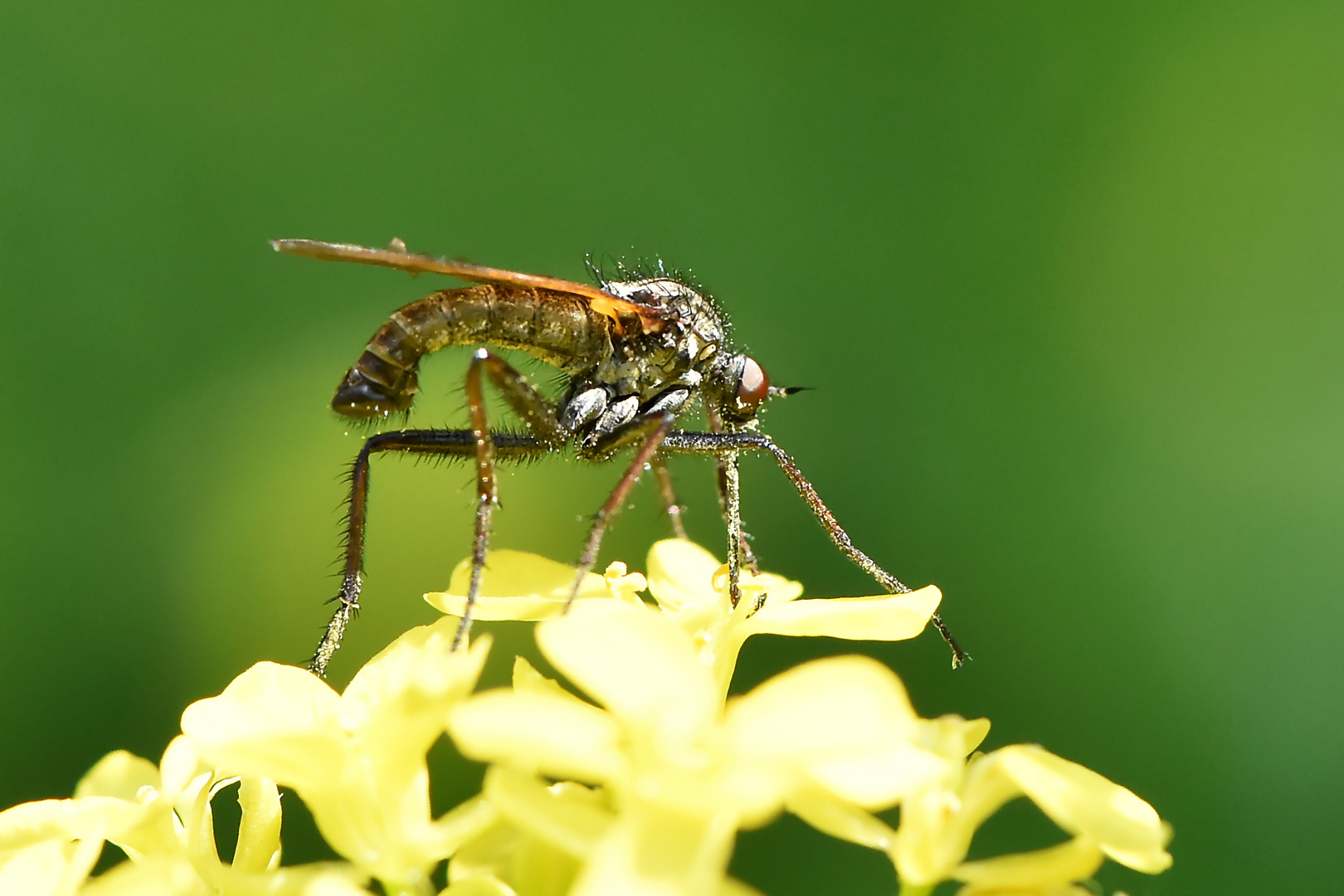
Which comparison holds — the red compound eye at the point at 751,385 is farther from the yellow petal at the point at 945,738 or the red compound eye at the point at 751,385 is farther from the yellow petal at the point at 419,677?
the yellow petal at the point at 945,738

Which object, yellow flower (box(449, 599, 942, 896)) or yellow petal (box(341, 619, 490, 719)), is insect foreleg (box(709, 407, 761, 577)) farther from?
yellow flower (box(449, 599, 942, 896))

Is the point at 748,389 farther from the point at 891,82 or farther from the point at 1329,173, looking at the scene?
the point at 1329,173

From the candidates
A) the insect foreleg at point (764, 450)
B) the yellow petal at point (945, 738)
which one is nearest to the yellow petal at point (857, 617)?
the yellow petal at point (945, 738)

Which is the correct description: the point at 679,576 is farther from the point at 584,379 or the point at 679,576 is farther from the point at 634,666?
the point at 584,379

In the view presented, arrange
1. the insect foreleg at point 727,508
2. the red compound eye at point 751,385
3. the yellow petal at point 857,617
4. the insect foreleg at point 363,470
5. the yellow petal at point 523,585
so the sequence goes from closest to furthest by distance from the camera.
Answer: the yellow petal at point 857,617 → the yellow petal at point 523,585 → the insect foreleg at point 363,470 → the insect foreleg at point 727,508 → the red compound eye at point 751,385

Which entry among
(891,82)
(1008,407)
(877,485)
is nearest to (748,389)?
A: (877,485)

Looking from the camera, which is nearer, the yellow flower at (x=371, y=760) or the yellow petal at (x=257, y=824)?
the yellow flower at (x=371, y=760)
